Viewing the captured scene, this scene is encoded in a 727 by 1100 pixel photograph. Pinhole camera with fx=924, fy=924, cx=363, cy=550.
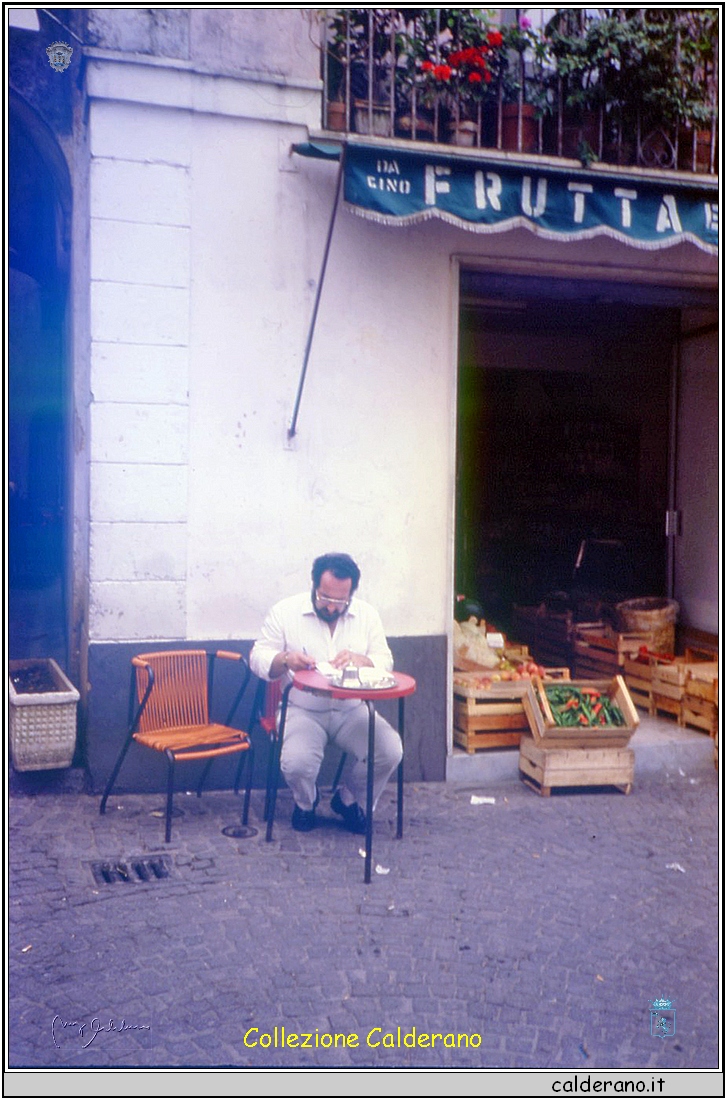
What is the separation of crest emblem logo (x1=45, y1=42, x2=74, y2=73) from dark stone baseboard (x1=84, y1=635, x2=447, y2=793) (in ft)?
12.6

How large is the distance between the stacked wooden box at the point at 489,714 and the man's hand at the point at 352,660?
139 centimetres

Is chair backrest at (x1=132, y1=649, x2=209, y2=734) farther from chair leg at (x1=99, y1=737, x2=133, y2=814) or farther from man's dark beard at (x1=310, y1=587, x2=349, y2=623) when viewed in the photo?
man's dark beard at (x1=310, y1=587, x2=349, y2=623)

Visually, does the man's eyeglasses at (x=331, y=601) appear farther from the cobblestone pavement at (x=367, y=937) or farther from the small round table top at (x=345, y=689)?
the cobblestone pavement at (x=367, y=937)

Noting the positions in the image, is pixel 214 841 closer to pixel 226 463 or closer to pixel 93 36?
pixel 226 463

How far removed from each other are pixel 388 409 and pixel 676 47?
3.06 meters

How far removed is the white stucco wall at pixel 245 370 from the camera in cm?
547

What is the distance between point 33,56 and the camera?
621 cm

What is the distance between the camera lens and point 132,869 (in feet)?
15.3

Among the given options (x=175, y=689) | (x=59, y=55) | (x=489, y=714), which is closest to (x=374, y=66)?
(x=59, y=55)

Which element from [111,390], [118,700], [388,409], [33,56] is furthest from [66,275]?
[118,700]

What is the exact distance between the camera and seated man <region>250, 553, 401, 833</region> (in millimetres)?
5129

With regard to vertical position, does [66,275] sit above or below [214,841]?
above

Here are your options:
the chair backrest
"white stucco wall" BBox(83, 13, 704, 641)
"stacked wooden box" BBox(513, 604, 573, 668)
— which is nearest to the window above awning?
"white stucco wall" BBox(83, 13, 704, 641)

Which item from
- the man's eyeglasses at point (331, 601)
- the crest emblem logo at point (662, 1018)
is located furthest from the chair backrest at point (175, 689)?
the crest emblem logo at point (662, 1018)
